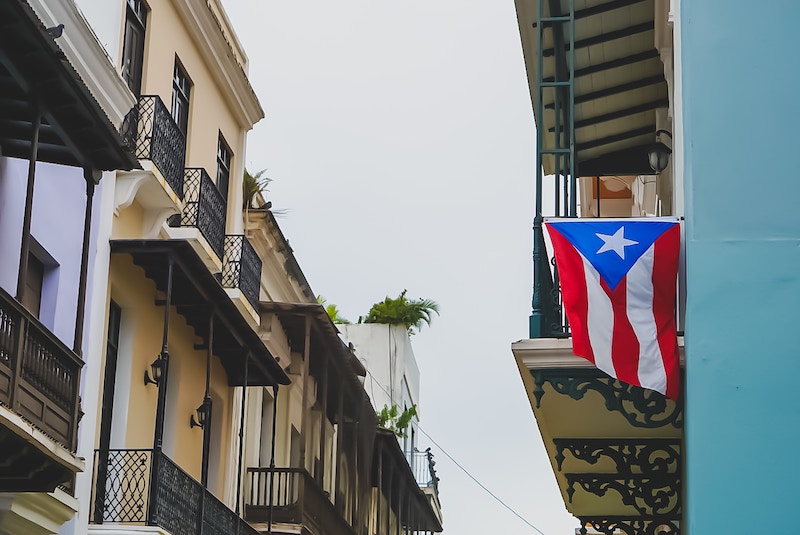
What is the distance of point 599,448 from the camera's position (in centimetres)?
986

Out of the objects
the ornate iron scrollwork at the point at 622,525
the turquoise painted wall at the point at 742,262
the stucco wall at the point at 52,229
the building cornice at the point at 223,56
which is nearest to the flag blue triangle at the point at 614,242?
the turquoise painted wall at the point at 742,262

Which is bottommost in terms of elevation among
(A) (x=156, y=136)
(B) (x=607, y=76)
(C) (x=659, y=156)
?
(C) (x=659, y=156)

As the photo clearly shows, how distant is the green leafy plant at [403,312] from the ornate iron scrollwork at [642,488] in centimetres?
2758

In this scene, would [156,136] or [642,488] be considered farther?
[156,136]

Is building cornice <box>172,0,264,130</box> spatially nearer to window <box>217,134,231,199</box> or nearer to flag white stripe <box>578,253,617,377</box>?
window <box>217,134,231,199</box>

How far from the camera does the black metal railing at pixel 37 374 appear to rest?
37.1ft

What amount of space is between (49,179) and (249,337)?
5424 millimetres

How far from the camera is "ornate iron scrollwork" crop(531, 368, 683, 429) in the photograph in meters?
9.01

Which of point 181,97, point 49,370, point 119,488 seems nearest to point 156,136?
point 181,97

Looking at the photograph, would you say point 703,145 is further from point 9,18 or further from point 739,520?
point 9,18

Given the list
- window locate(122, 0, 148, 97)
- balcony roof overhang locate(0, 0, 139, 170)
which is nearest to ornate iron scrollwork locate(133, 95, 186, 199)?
window locate(122, 0, 148, 97)

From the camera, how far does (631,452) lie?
32.2 feet

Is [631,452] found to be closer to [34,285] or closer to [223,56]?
[34,285]

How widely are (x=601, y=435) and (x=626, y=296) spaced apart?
1.42m
